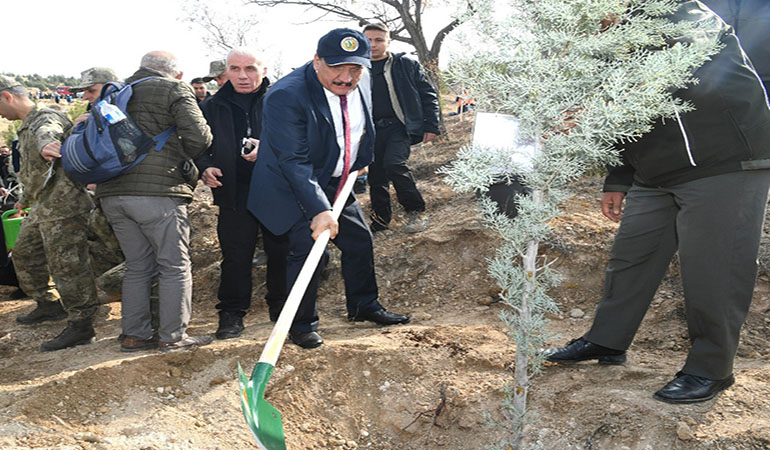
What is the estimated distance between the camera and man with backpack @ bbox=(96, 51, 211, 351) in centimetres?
332

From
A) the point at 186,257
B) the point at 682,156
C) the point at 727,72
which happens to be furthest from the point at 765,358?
the point at 186,257

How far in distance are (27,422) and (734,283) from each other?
Answer: 10.6ft

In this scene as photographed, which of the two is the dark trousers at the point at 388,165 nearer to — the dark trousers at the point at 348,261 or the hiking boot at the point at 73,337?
the dark trousers at the point at 348,261

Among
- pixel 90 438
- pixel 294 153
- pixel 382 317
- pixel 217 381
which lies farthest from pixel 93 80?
pixel 382 317

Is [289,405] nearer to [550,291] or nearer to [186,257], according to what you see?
[186,257]

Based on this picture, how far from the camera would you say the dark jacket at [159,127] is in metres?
3.31

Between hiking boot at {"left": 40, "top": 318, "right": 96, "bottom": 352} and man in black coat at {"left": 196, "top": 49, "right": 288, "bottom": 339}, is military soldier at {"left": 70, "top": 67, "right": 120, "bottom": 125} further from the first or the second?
hiking boot at {"left": 40, "top": 318, "right": 96, "bottom": 352}

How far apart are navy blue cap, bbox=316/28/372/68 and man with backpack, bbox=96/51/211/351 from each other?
985 mm

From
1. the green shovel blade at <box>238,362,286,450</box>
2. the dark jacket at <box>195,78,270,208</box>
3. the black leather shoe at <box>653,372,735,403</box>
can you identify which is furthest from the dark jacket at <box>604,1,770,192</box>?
the dark jacket at <box>195,78,270,208</box>

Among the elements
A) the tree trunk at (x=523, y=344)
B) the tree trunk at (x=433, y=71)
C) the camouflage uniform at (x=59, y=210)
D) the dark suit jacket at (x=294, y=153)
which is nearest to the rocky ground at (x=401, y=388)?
the tree trunk at (x=523, y=344)

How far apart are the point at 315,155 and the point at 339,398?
1.37 m

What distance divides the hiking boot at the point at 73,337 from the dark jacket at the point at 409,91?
3.09 m

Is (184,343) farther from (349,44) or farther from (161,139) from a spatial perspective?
(349,44)

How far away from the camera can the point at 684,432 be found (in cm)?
229
